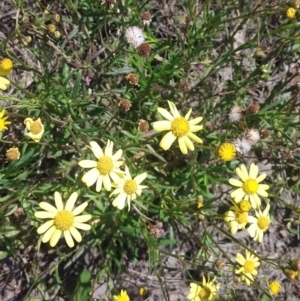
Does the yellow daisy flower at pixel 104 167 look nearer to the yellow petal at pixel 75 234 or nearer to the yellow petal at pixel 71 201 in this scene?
the yellow petal at pixel 71 201

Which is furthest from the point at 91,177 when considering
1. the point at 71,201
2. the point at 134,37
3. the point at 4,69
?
the point at 134,37

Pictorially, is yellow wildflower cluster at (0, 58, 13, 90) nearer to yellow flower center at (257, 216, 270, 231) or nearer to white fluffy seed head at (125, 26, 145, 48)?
white fluffy seed head at (125, 26, 145, 48)

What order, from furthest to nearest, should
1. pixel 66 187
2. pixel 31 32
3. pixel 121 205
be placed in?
1. pixel 31 32
2. pixel 66 187
3. pixel 121 205

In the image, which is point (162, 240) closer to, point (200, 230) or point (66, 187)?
point (200, 230)

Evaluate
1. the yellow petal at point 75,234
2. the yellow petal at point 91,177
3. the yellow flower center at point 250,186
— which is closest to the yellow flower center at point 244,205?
the yellow flower center at point 250,186

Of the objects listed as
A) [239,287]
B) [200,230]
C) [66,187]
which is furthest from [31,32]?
[239,287]

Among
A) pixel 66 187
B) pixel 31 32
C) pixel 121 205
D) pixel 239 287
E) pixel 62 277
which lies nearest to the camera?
pixel 121 205

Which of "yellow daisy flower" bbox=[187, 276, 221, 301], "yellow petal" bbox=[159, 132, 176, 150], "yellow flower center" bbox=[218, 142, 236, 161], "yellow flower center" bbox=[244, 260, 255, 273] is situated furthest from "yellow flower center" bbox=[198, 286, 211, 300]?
"yellow petal" bbox=[159, 132, 176, 150]
